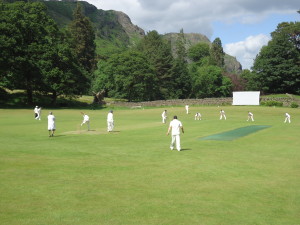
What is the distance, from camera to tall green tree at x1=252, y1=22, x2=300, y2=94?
89250 mm

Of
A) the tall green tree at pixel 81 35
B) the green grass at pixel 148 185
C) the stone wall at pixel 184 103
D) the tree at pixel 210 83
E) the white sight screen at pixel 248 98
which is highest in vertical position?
the tall green tree at pixel 81 35

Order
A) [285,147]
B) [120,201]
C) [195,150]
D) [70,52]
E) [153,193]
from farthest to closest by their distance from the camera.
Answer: [70,52], [285,147], [195,150], [153,193], [120,201]

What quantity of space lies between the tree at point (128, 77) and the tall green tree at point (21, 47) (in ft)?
68.7

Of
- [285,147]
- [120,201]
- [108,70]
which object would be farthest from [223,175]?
[108,70]

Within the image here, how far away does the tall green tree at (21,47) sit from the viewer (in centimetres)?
6419

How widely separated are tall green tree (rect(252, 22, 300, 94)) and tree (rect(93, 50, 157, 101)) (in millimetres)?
31503

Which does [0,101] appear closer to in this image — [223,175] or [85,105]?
[85,105]

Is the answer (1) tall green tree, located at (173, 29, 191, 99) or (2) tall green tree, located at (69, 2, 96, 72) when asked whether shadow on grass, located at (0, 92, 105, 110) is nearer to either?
(2) tall green tree, located at (69, 2, 96, 72)

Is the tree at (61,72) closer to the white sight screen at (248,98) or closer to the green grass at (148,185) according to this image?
the white sight screen at (248,98)

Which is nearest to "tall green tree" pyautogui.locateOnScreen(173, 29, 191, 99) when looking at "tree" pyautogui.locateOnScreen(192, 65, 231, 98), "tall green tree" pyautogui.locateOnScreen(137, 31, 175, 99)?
"tall green tree" pyautogui.locateOnScreen(137, 31, 175, 99)

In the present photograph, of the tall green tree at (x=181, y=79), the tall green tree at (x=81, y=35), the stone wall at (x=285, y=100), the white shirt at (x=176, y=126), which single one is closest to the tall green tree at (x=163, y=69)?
the tall green tree at (x=181, y=79)

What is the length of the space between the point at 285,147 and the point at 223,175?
10.0 meters

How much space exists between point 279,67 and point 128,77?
41.3 meters

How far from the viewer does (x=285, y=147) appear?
2186 centimetres
